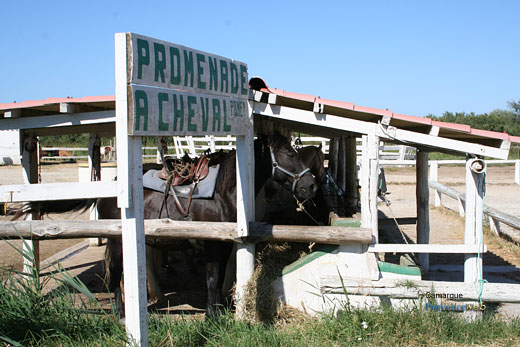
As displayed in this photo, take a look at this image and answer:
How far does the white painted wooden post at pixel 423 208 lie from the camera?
7391 millimetres

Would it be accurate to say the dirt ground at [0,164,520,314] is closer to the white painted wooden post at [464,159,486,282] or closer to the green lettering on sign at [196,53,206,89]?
the white painted wooden post at [464,159,486,282]

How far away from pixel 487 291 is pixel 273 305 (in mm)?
2236

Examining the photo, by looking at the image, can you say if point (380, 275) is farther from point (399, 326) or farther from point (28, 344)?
point (28, 344)

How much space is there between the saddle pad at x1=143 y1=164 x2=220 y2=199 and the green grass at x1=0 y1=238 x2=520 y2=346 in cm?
167

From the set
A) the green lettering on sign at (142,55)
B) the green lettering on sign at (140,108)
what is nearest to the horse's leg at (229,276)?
the green lettering on sign at (140,108)

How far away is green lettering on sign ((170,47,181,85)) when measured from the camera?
3.64 metres

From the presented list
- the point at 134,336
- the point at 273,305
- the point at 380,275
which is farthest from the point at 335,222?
the point at 134,336

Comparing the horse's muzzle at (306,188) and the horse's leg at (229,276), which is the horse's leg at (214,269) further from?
the horse's muzzle at (306,188)

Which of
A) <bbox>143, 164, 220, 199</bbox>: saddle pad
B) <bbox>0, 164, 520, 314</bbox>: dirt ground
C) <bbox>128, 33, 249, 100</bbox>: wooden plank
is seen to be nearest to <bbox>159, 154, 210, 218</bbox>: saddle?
<bbox>143, 164, 220, 199</bbox>: saddle pad

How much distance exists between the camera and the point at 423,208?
745 centimetres

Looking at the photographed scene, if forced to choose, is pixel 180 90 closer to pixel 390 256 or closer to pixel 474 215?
pixel 474 215

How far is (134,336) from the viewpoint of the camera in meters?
3.42

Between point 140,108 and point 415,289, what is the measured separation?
10.6ft

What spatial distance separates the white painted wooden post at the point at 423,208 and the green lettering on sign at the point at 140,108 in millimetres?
5205
